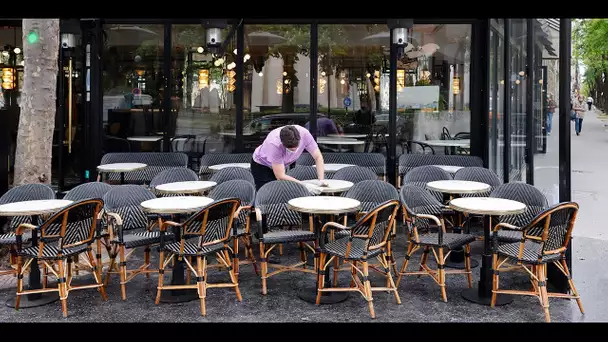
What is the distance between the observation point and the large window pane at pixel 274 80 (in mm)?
9820

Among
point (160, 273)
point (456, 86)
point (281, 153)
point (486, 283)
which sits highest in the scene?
point (456, 86)

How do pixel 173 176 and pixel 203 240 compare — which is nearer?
pixel 203 240

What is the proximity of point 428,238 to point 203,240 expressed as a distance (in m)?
2.04

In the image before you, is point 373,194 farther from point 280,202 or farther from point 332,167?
point 332,167

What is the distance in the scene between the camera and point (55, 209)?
18.8 ft

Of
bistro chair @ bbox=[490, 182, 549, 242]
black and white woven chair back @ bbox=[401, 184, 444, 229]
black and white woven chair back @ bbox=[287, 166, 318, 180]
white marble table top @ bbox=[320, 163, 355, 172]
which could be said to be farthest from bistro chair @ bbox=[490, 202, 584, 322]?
white marble table top @ bbox=[320, 163, 355, 172]

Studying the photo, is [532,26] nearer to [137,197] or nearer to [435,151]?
[435,151]

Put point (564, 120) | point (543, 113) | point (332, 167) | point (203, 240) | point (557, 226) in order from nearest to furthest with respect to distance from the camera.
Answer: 1. point (557, 226)
2. point (203, 240)
3. point (564, 120)
4. point (332, 167)
5. point (543, 113)

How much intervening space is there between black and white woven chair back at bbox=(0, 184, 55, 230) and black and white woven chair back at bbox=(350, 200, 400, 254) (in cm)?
318

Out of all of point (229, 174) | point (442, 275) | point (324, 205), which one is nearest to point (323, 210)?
point (324, 205)

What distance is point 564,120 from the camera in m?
5.62

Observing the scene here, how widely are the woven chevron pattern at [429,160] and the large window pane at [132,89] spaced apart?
12.3ft

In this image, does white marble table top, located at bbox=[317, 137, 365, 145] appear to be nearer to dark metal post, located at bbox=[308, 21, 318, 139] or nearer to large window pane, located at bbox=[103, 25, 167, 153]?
dark metal post, located at bbox=[308, 21, 318, 139]

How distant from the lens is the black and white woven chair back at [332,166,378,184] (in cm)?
766
